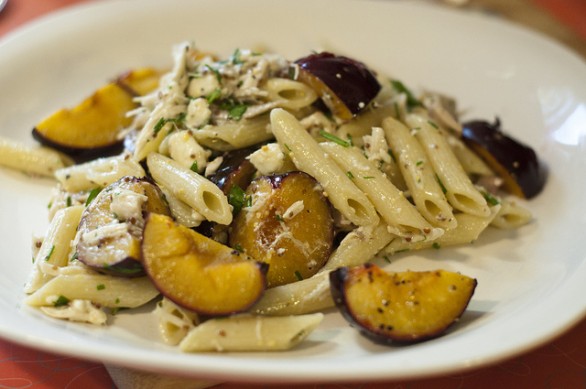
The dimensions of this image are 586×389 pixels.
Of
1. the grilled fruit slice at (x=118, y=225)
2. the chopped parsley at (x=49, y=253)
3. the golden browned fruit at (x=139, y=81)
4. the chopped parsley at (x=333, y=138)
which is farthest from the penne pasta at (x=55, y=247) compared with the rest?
the chopped parsley at (x=333, y=138)

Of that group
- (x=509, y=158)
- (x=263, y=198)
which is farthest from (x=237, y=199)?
(x=509, y=158)

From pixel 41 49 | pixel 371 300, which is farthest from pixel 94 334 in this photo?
pixel 41 49

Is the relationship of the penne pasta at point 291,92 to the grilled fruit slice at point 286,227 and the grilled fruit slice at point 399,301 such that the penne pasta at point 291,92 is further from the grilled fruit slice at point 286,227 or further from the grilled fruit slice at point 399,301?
the grilled fruit slice at point 399,301

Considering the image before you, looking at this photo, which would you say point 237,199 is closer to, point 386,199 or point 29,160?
point 386,199

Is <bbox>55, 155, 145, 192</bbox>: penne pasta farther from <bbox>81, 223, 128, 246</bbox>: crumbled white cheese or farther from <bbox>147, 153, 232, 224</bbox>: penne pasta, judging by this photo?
<bbox>81, 223, 128, 246</bbox>: crumbled white cheese

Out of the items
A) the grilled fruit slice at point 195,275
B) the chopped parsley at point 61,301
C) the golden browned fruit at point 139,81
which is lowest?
the chopped parsley at point 61,301

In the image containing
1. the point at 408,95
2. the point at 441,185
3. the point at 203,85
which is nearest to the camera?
the point at 441,185

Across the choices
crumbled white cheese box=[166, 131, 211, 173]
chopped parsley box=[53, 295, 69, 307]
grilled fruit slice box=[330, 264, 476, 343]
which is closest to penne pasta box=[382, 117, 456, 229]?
grilled fruit slice box=[330, 264, 476, 343]
